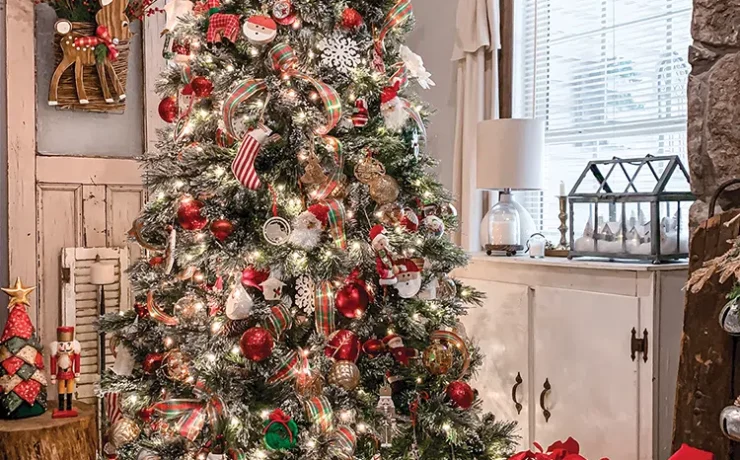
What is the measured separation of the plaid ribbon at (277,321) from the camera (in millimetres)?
1970

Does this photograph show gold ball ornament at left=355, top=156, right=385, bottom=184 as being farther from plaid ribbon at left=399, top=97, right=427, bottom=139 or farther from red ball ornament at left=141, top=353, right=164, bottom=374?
red ball ornament at left=141, top=353, right=164, bottom=374

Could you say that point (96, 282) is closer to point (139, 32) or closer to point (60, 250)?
point (60, 250)

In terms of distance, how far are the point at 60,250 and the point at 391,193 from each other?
6.07 feet

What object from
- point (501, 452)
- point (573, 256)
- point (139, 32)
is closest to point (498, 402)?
point (573, 256)

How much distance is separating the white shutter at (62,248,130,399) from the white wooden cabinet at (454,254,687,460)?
1.53m

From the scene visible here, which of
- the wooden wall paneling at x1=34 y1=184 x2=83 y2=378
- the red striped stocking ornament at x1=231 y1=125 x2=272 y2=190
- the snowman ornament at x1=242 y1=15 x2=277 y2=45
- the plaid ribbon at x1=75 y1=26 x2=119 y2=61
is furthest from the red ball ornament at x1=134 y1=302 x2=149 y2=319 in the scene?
the plaid ribbon at x1=75 y1=26 x2=119 y2=61

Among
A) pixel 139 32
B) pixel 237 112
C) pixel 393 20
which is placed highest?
pixel 139 32

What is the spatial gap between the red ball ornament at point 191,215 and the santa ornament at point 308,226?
289 millimetres

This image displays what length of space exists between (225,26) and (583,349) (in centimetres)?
162

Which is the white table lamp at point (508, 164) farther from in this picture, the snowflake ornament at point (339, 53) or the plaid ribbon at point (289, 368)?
the plaid ribbon at point (289, 368)

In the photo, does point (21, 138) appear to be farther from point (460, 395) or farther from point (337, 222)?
point (460, 395)

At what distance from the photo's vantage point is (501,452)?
207 cm

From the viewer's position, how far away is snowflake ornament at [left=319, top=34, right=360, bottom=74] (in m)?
2.10

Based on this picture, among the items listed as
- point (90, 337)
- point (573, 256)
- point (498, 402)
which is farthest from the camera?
point (90, 337)
